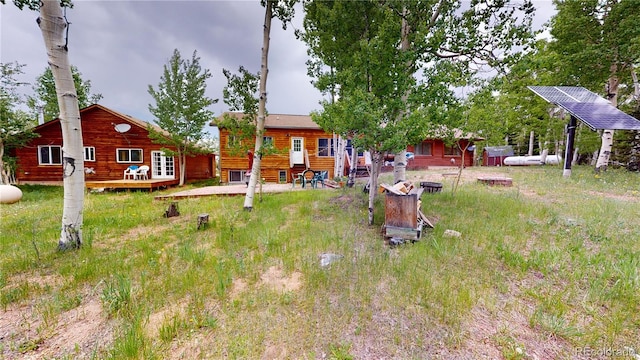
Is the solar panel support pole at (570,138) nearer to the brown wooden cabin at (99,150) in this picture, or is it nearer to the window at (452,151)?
the window at (452,151)

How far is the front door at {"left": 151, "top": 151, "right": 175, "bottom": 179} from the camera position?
15403mm

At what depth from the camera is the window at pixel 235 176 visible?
1460 cm

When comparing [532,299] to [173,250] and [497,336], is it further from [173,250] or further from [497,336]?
[173,250]

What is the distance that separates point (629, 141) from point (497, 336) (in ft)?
62.3

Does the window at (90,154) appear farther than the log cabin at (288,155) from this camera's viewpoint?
Yes

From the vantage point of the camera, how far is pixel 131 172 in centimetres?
1433

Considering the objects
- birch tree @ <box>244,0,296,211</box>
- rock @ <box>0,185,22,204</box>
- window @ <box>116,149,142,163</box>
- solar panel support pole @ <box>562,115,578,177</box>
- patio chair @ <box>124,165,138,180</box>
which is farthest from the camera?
window @ <box>116,149,142,163</box>

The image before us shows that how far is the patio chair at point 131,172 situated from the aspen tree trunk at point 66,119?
12880mm

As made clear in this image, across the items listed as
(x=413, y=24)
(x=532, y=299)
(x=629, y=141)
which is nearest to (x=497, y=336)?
(x=532, y=299)

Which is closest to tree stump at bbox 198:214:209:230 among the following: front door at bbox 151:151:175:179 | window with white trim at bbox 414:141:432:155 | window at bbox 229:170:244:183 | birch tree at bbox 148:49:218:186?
window at bbox 229:170:244:183

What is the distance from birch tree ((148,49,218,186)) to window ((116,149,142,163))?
1848 millimetres

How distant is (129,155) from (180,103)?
16.6ft

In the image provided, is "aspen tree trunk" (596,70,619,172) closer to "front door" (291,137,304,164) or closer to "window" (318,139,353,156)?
"window" (318,139,353,156)

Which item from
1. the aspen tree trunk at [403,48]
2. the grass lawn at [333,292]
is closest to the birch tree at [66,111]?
the grass lawn at [333,292]
